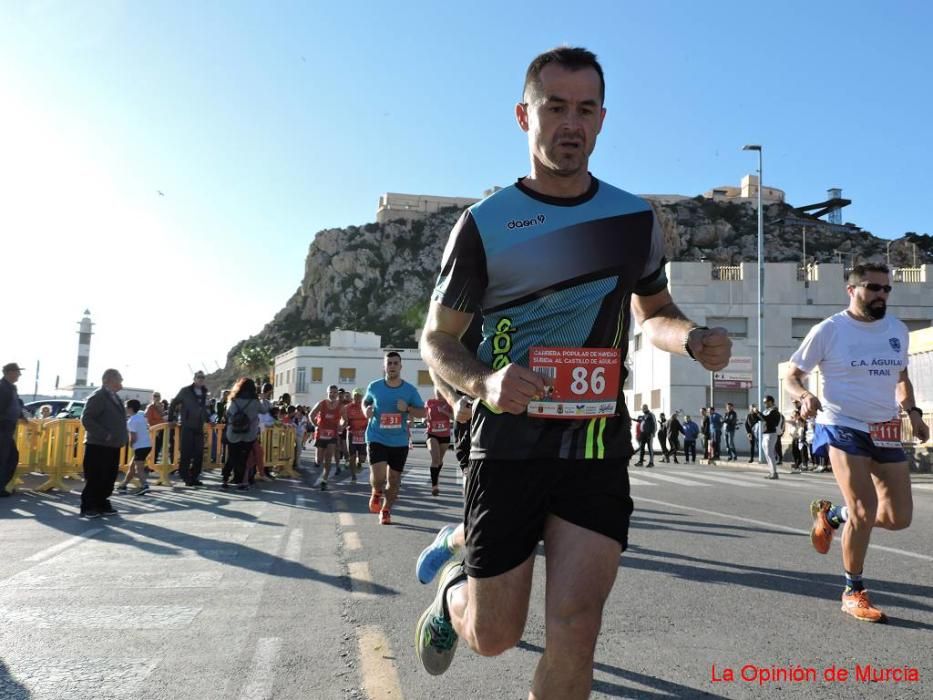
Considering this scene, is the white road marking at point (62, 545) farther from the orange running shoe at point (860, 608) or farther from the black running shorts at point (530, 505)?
the orange running shoe at point (860, 608)

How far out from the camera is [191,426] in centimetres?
1452

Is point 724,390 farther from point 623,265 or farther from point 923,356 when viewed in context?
point 623,265

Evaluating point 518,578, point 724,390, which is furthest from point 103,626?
point 724,390

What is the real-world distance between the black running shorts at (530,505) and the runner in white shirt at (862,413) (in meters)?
2.93

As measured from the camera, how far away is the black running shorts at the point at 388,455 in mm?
9422

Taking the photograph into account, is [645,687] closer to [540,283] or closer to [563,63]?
[540,283]

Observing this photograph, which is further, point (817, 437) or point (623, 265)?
point (817, 437)

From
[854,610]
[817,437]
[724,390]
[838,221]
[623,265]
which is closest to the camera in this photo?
[623,265]

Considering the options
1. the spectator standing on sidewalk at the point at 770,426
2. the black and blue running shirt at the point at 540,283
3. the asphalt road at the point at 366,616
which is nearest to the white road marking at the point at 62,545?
the asphalt road at the point at 366,616

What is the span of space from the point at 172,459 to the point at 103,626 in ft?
39.1

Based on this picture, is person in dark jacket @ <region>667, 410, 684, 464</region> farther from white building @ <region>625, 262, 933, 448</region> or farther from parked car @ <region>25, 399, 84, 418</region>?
parked car @ <region>25, 399, 84, 418</region>

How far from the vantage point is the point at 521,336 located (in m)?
2.61

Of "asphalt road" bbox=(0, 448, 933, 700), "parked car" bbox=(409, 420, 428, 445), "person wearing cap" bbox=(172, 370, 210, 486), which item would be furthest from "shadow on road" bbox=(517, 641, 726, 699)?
"parked car" bbox=(409, 420, 428, 445)

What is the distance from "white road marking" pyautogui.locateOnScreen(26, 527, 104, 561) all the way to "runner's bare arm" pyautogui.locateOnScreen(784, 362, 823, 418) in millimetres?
5870
